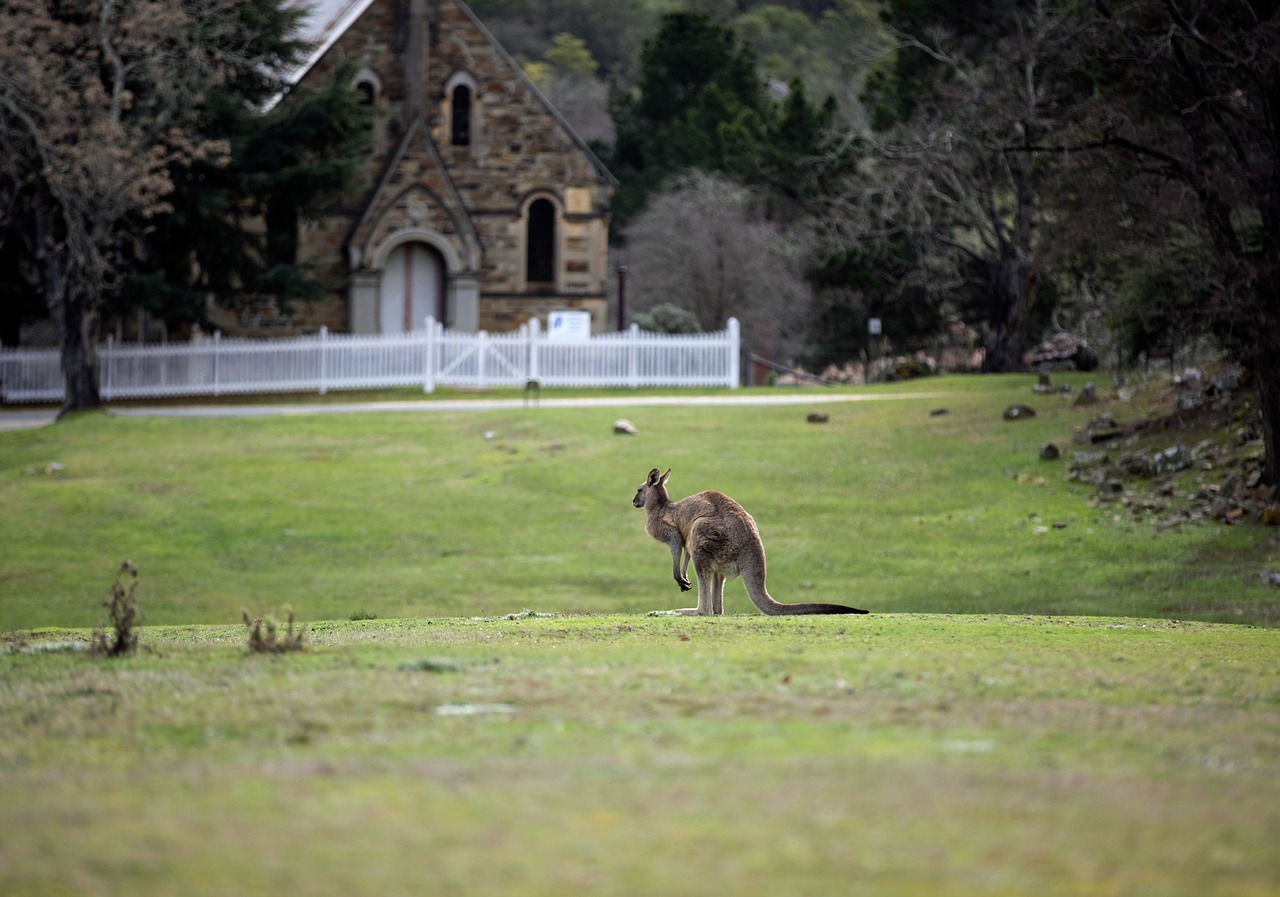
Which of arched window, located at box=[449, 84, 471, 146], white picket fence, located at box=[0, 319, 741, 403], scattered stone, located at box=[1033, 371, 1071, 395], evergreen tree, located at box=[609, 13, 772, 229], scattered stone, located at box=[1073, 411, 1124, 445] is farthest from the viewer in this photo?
evergreen tree, located at box=[609, 13, 772, 229]

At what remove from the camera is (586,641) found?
10.7 metres

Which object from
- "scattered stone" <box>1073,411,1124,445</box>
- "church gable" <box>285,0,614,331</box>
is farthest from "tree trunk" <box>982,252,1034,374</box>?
"scattered stone" <box>1073,411,1124,445</box>

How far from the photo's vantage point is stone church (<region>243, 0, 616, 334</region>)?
155ft

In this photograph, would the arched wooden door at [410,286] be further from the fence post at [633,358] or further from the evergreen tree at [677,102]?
the evergreen tree at [677,102]

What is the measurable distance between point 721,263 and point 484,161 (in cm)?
1409

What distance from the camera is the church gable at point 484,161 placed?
4784 cm

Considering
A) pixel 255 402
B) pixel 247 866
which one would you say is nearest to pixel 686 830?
pixel 247 866

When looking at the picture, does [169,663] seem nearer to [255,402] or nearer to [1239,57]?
[1239,57]

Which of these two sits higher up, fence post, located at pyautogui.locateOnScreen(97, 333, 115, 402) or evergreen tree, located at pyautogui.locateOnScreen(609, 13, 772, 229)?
evergreen tree, located at pyautogui.locateOnScreen(609, 13, 772, 229)

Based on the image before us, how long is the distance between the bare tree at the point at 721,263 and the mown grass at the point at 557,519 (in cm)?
2663

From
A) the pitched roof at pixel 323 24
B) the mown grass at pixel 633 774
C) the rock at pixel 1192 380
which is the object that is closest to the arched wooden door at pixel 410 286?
the pitched roof at pixel 323 24

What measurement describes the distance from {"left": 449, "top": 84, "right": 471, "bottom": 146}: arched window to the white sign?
862 centimetres

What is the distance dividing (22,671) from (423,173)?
39.4m

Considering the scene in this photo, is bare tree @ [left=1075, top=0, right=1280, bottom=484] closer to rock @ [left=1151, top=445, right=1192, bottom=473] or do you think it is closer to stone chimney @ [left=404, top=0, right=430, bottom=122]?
rock @ [left=1151, top=445, right=1192, bottom=473]
